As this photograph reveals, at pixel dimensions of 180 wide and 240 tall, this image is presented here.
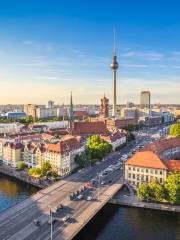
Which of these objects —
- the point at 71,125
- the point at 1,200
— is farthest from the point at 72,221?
the point at 71,125

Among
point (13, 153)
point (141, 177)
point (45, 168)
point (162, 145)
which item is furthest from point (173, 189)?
point (13, 153)

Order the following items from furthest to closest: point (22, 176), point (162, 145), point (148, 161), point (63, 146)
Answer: point (162, 145), point (63, 146), point (22, 176), point (148, 161)

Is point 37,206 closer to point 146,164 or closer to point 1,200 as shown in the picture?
point 1,200

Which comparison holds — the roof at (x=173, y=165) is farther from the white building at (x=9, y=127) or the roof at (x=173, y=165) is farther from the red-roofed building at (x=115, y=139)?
the white building at (x=9, y=127)

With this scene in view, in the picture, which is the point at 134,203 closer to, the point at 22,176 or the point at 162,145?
the point at 162,145

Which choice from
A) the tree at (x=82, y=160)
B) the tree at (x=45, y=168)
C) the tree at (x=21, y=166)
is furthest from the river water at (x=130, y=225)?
the tree at (x=82, y=160)

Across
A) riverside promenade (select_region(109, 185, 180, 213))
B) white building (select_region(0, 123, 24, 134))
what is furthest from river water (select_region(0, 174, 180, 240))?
white building (select_region(0, 123, 24, 134))

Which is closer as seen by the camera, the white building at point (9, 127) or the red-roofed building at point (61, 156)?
the red-roofed building at point (61, 156)
